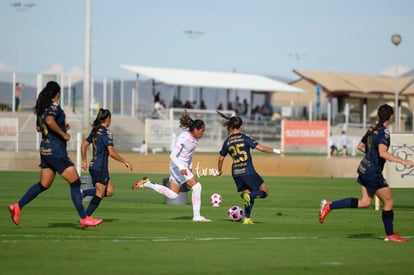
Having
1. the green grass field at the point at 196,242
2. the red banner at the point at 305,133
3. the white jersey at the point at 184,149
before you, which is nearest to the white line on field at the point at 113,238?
the green grass field at the point at 196,242

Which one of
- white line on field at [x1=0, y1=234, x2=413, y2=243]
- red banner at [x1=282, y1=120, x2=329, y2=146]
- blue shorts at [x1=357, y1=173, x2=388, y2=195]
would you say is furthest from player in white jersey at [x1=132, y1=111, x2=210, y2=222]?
red banner at [x1=282, y1=120, x2=329, y2=146]

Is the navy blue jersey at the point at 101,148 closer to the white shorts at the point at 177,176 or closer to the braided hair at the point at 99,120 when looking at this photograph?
the braided hair at the point at 99,120

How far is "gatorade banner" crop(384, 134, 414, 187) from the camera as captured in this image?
22.1 meters

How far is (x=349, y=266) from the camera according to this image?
11.6 meters

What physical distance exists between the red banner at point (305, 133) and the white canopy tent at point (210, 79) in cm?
1799

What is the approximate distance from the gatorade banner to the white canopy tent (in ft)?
146

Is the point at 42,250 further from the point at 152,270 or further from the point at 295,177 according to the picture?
the point at 295,177

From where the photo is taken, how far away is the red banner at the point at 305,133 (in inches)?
1945

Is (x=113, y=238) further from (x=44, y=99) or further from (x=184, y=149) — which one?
(x=184, y=149)

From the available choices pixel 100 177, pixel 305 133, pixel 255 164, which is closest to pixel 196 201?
pixel 100 177

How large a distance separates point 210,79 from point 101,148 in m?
56.6

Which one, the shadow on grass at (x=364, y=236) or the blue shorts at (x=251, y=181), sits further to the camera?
the blue shorts at (x=251, y=181)

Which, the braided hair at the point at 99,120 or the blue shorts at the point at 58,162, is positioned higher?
the braided hair at the point at 99,120

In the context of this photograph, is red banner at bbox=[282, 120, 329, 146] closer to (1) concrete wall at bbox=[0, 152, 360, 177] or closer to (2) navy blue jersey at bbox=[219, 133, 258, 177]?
(1) concrete wall at bbox=[0, 152, 360, 177]
